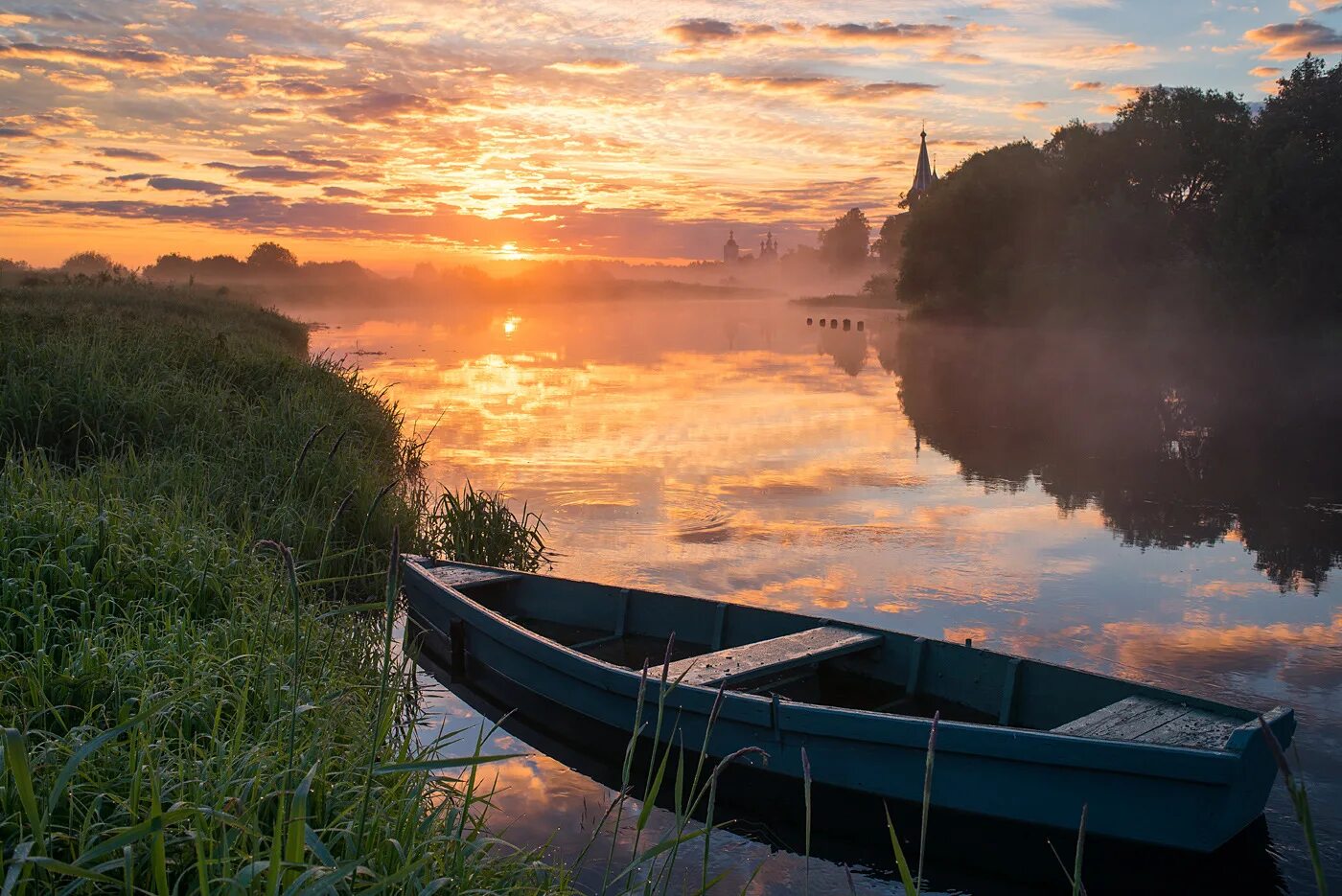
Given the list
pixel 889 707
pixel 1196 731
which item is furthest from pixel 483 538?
pixel 1196 731

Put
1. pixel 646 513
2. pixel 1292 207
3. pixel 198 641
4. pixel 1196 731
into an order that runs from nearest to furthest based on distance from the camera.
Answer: pixel 198 641 → pixel 1196 731 → pixel 646 513 → pixel 1292 207

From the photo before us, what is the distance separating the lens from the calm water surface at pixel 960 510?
920 centimetres

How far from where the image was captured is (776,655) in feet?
27.7

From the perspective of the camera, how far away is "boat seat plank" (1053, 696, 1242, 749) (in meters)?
6.55

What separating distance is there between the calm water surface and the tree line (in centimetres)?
512

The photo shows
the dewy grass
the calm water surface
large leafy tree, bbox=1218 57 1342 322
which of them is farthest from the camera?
large leafy tree, bbox=1218 57 1342 322

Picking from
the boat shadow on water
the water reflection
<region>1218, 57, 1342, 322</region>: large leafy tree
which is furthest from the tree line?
the boat shadow on water

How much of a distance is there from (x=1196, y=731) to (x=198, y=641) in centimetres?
607

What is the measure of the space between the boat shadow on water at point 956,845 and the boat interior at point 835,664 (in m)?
0.72

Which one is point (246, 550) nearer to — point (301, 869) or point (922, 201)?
point (301, 869)

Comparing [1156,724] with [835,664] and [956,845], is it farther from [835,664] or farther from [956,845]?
[835,664]

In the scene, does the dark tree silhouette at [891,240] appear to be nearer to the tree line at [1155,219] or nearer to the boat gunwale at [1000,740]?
the tree line at [1155,219]

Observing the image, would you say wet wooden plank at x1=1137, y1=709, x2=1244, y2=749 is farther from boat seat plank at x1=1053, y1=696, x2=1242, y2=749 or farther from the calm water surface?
the calm water surface

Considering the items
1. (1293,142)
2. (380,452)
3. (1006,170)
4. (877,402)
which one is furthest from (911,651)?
(1006,170)
